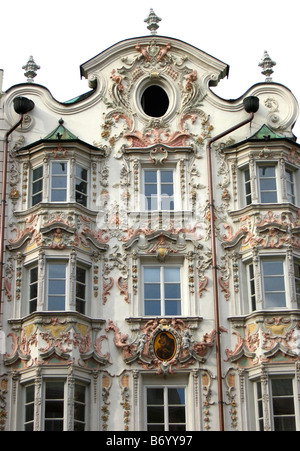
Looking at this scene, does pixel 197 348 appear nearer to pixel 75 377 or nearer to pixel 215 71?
pixel 75 377

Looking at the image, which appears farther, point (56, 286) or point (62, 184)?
point (62, 184)

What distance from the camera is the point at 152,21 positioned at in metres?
36.9

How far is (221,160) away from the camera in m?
34.8

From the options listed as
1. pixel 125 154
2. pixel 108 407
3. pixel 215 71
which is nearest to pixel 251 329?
pixel 108 407

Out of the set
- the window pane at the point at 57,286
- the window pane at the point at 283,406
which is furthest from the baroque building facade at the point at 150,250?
the window pane at the point at 57,286

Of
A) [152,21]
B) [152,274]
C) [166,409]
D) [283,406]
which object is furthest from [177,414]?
[152,21]

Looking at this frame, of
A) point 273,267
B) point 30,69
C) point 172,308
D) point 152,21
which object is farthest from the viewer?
point 152,21

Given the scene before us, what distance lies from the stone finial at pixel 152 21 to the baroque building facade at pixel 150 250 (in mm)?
581

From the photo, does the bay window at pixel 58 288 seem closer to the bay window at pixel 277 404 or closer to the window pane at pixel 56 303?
the window pane at pixel 56 303

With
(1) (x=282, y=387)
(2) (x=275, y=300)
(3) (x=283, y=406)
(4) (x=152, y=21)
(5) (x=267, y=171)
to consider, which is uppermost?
(4) (x=152, y=21)

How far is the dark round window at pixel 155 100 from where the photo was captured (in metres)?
36.3

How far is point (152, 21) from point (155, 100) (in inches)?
120

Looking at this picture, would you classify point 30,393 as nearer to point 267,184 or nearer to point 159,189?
point 159,189

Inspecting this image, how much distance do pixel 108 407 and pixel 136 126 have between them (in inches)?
401
